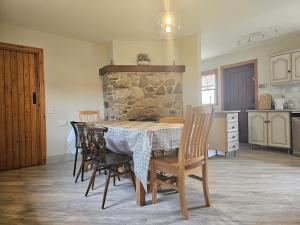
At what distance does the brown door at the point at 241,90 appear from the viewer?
231 inches

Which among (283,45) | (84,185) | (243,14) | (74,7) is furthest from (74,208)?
(283,45)

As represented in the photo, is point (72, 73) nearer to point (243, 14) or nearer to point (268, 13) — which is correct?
point (243, 14)

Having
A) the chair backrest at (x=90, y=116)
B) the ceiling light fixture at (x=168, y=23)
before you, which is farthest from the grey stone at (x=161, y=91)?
the ceiling light fixture at (x=168, y=23)

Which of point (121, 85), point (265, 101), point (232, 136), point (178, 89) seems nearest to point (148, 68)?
point (121, 85)

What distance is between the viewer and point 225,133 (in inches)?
172

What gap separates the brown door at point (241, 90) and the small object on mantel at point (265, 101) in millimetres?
365

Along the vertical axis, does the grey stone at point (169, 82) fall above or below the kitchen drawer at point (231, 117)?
above

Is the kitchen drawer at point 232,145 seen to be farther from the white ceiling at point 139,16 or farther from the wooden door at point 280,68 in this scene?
the white ceiling at point 139,16

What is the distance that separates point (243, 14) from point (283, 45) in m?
2.04

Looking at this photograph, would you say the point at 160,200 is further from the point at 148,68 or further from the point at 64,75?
the point at 64,75

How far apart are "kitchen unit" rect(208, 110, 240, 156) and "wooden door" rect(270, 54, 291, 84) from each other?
1.36 meters

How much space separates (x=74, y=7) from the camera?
10.7 feet

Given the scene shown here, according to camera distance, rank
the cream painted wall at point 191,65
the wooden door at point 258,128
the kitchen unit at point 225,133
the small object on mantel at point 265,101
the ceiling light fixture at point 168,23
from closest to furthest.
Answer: the ceiling light fixture at point 168,23 → the kitchen unit at point 225,133 → the cream painted wall at point 191,65 → the wooden door at point 258,128 → the small object on mantel at point 265,101

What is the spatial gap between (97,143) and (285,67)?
14.0 ft
